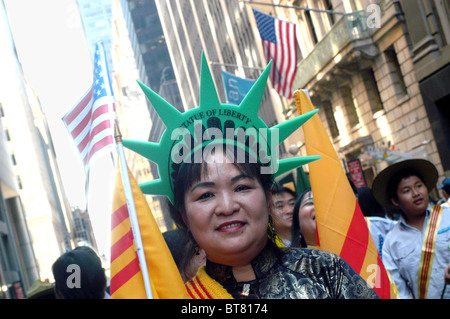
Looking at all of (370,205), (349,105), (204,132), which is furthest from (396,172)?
(349,105)

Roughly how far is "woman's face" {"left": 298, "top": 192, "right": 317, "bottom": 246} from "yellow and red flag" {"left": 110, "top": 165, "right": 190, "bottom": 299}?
226 centimetres

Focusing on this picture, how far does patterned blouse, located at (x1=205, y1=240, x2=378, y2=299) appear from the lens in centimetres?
238

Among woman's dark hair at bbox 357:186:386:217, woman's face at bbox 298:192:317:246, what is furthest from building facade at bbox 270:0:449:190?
woman's face at bbox 298:192:317:246

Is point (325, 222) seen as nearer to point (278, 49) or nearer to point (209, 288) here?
point (209, 288)

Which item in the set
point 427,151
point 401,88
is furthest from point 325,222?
point 401,88

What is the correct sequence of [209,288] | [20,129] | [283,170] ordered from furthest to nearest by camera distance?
1. [20,129]
2. [283,170]
3. [209,288]

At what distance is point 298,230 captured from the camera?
5.07 metres

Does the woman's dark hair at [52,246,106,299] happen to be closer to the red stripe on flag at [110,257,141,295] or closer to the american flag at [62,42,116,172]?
the american flag at [62,42,116,172]

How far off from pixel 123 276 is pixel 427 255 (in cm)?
305

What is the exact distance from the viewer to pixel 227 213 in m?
2.38

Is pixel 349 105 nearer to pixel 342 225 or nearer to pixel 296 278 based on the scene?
pixel 342 225
